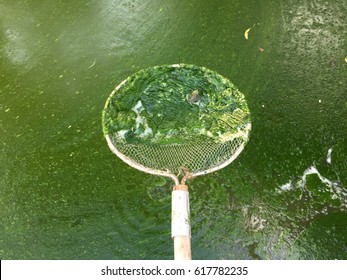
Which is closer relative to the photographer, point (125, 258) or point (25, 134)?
point (125, 258)

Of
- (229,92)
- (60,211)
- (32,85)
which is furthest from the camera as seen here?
(32,85)

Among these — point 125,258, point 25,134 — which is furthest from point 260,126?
point 25,134

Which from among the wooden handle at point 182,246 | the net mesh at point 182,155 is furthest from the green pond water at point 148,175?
the wooden handle at point 182,246

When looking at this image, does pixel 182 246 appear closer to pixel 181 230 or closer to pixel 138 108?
pixel 181 230

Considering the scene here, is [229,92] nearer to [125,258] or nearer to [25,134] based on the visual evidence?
[125,258]

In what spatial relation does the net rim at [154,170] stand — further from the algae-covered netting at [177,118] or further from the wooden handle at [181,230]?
the wooden handle at [181,230]

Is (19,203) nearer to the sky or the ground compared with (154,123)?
nearer to the ground

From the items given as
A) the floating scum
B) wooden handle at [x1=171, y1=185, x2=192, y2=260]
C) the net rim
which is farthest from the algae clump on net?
wooden handle at [x1=171, y1=185, x2=192, y2=260]
